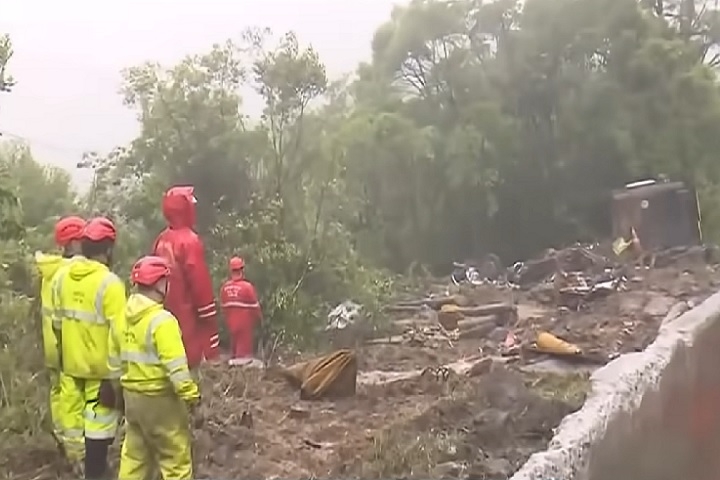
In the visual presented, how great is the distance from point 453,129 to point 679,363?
1.02 meters

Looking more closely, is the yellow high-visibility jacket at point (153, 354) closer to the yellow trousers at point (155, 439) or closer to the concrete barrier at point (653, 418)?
the yellow trousers at point (155, 439)

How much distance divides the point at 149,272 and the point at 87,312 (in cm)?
28

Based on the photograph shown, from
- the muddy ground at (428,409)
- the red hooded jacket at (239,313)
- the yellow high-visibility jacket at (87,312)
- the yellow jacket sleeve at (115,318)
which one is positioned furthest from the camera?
the red hooded jacket at (239,313)

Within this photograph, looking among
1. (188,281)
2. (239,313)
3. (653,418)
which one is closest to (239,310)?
(239,313)

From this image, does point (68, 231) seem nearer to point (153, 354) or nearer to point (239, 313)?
point (153, 354)

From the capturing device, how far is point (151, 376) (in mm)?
2242

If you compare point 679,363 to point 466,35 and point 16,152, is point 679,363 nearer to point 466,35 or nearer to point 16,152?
point 466,35

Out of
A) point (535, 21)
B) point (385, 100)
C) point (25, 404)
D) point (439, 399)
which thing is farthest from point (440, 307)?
point (25, 404)

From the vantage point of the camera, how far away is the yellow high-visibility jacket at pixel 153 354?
221 cm

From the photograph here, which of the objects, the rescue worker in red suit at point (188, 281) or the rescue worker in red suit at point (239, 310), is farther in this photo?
the rescue worker in red suit at point (239, 310)

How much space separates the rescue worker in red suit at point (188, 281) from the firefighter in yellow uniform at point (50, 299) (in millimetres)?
266

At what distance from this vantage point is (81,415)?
8.32 feet

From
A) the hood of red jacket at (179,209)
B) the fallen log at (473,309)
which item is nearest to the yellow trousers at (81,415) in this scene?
the hood of red jacket at (179,209)

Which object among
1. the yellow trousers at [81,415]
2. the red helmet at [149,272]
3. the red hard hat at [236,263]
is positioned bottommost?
the yellow trousers at [81,415]
